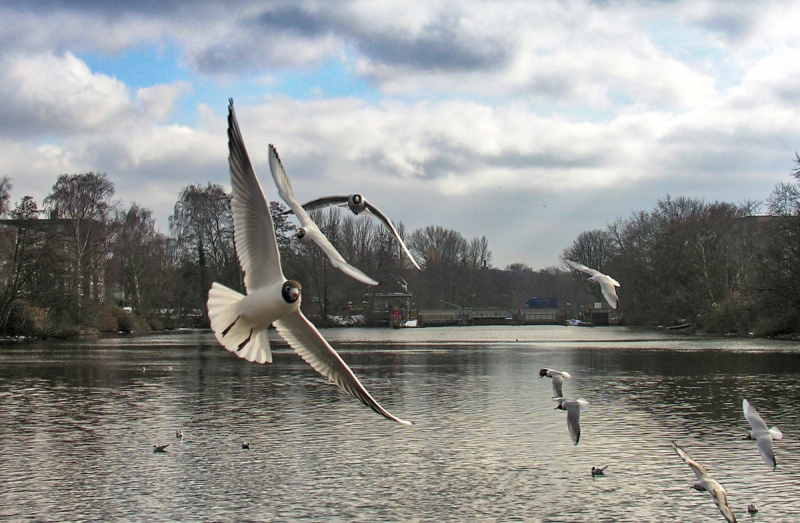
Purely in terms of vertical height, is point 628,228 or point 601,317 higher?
point 628,228

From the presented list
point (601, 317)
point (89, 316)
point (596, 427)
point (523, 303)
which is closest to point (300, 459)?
point (596, 427)

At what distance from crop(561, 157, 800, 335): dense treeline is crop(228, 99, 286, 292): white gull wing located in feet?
155

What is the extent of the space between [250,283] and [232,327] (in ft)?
1.62

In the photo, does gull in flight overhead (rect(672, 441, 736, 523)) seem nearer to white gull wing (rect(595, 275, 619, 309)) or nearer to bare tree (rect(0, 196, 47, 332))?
white gull wing (rect(595, 275, 619, 309))

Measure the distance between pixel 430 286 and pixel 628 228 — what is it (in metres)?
64.0

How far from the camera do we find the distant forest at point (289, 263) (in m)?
57.3

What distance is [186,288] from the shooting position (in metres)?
86.7

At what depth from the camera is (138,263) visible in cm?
7956

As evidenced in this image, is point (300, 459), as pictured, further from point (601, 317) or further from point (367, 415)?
point (601, 317)

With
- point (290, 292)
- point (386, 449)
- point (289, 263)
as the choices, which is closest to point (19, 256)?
point (289, 263)

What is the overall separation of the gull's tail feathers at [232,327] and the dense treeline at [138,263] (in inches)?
1056

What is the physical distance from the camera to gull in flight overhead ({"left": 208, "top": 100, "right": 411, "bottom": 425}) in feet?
23.7

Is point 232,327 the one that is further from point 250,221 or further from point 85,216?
point 85,216

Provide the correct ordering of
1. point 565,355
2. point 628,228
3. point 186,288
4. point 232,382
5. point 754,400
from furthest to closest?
point 628,228 → point 186,288 → point 565,355 → point 232,382 → point 754,400
